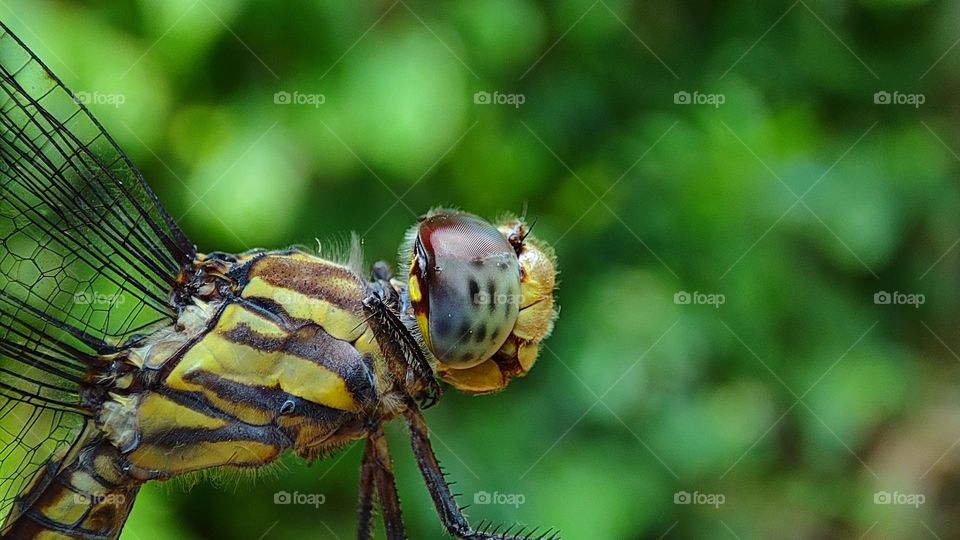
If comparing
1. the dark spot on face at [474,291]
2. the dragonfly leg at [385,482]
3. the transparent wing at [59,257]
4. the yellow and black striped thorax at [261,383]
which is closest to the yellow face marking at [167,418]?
the yellow and black striped thorax at [261,383]

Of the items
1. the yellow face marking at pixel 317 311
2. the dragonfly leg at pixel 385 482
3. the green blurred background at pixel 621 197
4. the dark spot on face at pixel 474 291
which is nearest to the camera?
the dark spot on face at pixel 474 291

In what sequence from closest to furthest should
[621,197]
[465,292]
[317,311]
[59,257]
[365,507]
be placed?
[465,292], [317,311], [59,257], [365,507], [621,197]

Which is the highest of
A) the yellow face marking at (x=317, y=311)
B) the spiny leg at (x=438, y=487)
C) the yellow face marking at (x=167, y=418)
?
the yellow face marking at (x=317, y=311)

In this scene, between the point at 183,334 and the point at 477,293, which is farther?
the point at 183,334

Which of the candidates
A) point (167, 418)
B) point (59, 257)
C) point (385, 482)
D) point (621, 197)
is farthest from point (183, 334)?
point (621, 197)

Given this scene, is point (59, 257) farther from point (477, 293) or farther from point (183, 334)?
point (477, 293)

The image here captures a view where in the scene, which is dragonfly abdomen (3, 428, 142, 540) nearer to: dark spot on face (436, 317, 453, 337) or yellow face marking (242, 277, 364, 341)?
yellow face marking (242, 277, 364, 341)

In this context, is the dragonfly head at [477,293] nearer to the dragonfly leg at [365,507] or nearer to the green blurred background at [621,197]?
the dragonfly leg at [365,507]

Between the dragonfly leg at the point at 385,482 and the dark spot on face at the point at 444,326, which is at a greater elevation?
the dark spot on face at the point at 444,326
